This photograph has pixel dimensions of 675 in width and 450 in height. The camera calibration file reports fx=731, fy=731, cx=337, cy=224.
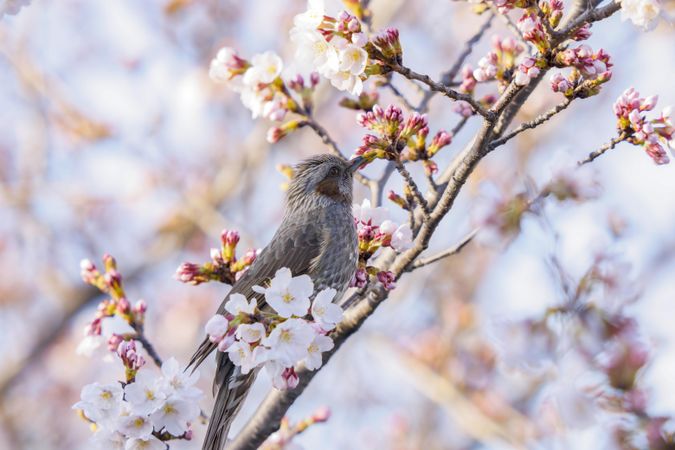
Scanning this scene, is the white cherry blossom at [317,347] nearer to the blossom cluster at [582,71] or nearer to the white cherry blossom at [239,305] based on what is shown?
the white cherry blossom at [239,305]

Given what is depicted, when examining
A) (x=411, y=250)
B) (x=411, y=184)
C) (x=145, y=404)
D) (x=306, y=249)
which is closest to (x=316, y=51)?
(x=411, y=184)

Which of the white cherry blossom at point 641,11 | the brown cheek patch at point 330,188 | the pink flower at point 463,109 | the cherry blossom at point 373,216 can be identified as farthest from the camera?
the brown cheek patch at point 330,188

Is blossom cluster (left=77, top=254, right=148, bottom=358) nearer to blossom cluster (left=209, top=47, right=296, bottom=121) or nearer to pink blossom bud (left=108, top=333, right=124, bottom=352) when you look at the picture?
pink blossom bud (left=108, top=333, right=124, bottom=352)

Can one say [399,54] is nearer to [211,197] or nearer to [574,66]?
[574,66]

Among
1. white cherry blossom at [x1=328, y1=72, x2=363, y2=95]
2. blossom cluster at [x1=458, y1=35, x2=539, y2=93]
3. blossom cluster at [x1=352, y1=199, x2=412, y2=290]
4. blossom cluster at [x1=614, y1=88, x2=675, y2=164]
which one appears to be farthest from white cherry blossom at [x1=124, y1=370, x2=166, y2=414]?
blossom cluster at [x1=614, y1=88, x2=675, y2=164]

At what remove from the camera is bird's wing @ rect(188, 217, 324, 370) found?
3.52m

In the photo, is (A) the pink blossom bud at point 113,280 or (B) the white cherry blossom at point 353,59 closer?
(B) the white cherry blossom at point 353,59

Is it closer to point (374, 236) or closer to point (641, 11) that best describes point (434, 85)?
point (641, 11)

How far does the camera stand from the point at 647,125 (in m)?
2.49

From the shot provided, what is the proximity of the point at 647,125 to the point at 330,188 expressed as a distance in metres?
2.13

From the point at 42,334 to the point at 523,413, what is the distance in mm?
5012

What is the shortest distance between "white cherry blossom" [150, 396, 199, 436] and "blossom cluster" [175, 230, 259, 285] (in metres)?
0.67

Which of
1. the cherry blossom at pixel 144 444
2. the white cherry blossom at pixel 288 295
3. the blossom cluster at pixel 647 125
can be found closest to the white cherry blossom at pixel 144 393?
the cherry blossom at pixel 144 444

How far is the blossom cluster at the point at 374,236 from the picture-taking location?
2799 mm
